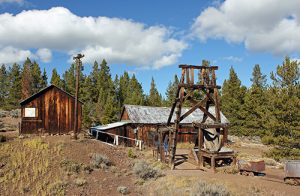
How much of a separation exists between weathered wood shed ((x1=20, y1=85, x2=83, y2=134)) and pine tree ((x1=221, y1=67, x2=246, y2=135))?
88.0 feet

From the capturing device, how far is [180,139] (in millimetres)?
36125

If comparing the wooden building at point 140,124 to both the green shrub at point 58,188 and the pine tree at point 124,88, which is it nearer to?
the green shrub at point 58,188

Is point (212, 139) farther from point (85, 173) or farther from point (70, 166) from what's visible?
point (70, 166)

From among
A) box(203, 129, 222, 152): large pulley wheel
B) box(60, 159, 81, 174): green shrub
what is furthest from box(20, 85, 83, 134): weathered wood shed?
box(203, 129, 222, 152): large pulley wheel

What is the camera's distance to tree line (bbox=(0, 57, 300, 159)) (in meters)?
22.6

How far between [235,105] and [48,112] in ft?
98.4

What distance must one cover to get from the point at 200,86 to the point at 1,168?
44.9ft

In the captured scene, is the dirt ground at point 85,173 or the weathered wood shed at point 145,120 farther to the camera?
the weathered wood shed at point 145,120

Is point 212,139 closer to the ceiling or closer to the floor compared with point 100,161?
closer to the ceiling

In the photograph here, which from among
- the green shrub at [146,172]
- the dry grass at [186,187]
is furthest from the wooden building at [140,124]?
the dry grass at [186,187]

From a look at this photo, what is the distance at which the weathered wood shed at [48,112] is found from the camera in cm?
2612

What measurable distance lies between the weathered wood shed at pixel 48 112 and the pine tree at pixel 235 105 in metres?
26.8

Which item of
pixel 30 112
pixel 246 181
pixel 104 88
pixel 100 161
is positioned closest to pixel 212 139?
pixel 246 181

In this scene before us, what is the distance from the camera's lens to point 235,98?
47312mm
